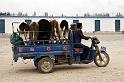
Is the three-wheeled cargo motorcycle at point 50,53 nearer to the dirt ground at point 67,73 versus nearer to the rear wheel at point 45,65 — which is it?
the rear wheel at point 45,65

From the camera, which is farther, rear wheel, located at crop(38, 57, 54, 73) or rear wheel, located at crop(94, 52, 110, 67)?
rear wheel, located at crop(94, 52, 110, 67)

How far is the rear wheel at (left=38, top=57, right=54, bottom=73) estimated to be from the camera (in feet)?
41.9

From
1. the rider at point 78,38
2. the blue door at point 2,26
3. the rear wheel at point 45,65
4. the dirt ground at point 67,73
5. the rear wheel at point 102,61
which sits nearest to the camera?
the dirt ground at point 67,73

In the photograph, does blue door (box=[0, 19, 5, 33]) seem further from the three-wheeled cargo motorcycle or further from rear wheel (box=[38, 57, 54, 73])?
rear wheel (box=[38, 57, 54, 73])

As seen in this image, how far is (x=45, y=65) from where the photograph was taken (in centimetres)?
1280

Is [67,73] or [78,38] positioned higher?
[78,38]

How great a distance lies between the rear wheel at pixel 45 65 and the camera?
41.9ft

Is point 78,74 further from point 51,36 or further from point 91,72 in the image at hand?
point 51,36

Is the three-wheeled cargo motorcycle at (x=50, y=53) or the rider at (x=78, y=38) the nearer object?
the three-wheeled cargo motorcycle at (x=50, y=53)

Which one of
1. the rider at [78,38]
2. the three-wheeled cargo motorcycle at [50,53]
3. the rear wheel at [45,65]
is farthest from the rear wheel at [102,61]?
the rear wheel at [45,65]

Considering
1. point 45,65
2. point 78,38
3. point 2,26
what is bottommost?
point 45,65

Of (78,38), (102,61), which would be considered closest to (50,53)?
(78,38)

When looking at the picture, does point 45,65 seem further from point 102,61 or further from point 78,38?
point 102,61

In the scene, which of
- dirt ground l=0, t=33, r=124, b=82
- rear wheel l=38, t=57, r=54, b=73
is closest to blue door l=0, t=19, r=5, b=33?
dirt ground l=0, t=33, r=124, b=82
